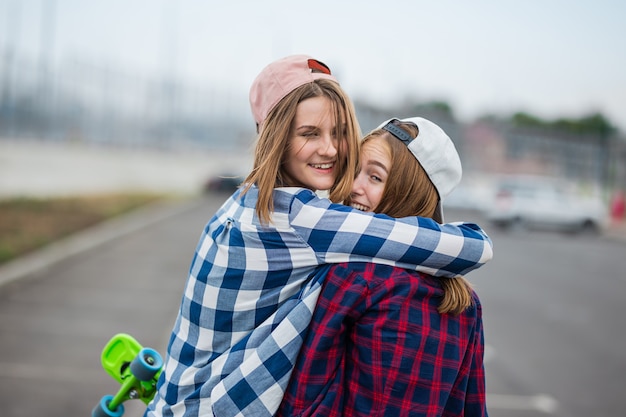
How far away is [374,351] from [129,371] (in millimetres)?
1081

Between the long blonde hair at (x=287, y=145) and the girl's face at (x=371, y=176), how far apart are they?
4 centimetres

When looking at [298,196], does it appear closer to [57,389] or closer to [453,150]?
[453,150]

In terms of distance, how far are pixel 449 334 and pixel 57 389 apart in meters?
4.09

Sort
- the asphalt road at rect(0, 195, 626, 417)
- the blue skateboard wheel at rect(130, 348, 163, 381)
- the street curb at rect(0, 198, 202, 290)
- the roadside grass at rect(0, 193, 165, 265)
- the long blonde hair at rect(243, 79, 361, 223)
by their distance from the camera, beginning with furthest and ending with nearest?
the roadside grass at rect(0, 193, 165, 265) → the street curb at rect(0, 198, 202, 290) → the asphalt road at rect(0, 195, 626, 417) → the blue skateboard wheel at rect(130, 348, 163, 381) → the long blonde hair at rect(243, 79, 361, 223)

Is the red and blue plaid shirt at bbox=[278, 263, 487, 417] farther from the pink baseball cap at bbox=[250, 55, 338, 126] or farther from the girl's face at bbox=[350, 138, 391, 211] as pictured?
the pink baseball cap at bbox=[250, 55, 338, 126]

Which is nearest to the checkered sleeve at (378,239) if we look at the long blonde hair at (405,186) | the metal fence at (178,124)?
the long blonde hair at (405,186)

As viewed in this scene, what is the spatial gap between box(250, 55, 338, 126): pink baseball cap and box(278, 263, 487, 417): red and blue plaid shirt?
56 cm

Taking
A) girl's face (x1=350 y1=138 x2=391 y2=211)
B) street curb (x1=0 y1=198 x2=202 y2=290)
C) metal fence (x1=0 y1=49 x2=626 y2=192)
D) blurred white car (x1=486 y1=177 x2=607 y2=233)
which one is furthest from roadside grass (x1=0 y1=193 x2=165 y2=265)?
blurred white car (x1=486 y1=177 x2=607 y2=233)

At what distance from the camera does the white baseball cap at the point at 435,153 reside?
203cm

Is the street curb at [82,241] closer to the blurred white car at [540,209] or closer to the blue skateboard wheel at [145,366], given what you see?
the blue skateboard wheel at [145,366]

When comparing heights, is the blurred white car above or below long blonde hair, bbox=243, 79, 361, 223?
below

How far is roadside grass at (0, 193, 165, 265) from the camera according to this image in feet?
33.6

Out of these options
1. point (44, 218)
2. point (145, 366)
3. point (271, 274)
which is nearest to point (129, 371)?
point (145, 366)

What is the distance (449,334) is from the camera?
1817mm
